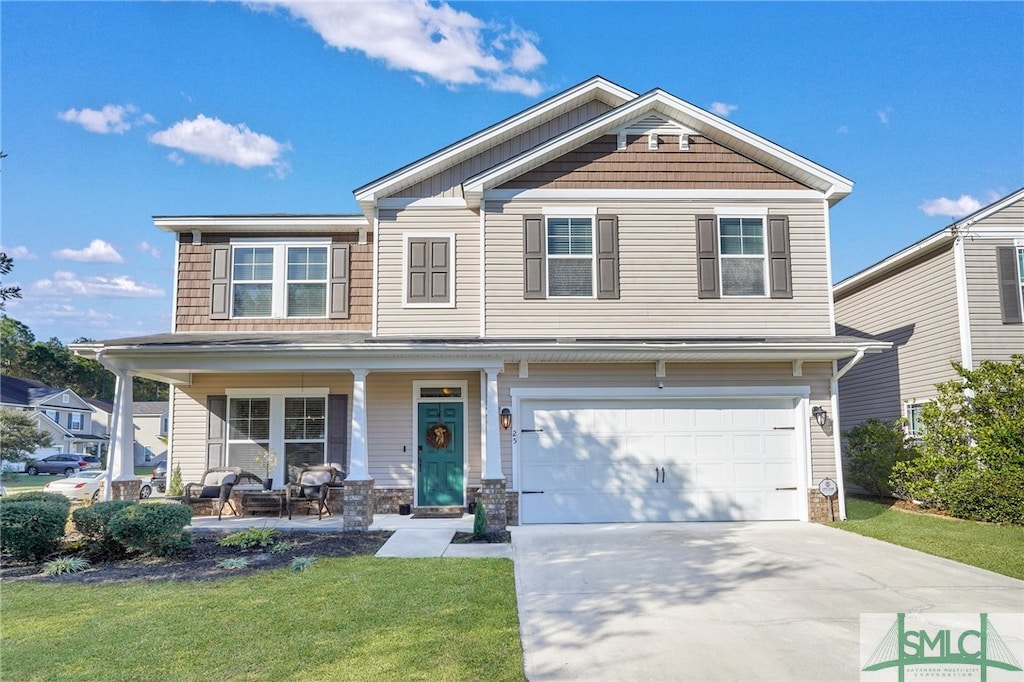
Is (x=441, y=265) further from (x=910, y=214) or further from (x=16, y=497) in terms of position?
(x=910, y=214)

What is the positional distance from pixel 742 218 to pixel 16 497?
39.6ft

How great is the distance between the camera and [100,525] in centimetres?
829

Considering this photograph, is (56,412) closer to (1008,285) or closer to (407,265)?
(407,265)

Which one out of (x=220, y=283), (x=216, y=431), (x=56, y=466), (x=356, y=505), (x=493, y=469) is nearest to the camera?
(x=356, y=505)

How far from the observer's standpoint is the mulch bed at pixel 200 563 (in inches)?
290

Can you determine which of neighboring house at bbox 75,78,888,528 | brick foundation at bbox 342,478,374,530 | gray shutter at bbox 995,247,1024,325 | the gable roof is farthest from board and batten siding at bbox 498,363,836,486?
gray shutter at bbox 995,247,1024,325

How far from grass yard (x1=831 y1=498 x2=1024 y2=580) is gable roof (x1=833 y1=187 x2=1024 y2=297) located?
17.6 feet

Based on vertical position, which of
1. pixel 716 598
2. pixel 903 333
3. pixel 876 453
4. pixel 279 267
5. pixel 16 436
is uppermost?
pixel 279 267

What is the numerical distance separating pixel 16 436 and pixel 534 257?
99.6 ft

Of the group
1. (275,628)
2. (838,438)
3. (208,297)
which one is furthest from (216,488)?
(838,438)

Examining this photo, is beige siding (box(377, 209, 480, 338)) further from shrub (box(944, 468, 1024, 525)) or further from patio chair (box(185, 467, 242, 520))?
shrub (box(944, 468, 1024, 525))

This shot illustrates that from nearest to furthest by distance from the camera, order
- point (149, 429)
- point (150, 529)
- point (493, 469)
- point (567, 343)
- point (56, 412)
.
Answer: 1. point (150, 529)
2. point (493, 469)
3. point (567, 343)
4. point (56, 412)
5. point (149, 429)

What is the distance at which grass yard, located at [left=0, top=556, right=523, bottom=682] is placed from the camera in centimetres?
462

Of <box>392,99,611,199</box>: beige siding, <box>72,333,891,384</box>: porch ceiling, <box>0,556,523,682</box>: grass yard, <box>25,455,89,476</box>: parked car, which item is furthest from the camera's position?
<box>25,455,89,476</box>: parked car
